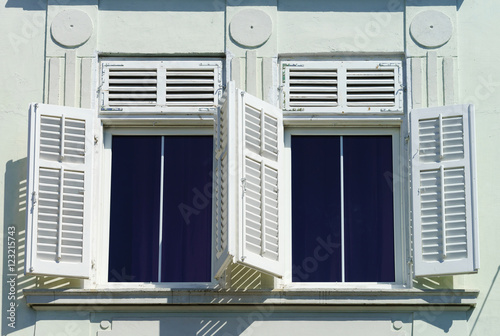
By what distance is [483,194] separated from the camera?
15.8 meters

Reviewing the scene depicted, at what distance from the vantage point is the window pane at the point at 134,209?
15.9 metres

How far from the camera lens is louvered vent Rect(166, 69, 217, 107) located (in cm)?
1623

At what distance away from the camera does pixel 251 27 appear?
1633cm

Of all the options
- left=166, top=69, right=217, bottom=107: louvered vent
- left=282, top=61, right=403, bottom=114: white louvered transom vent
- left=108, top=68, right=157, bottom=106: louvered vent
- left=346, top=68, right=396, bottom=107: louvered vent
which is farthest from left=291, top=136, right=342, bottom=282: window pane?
left=108, top=68, right=157, bottom=106: louvered vent

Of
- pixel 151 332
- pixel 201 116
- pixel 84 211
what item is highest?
pixel 201 116

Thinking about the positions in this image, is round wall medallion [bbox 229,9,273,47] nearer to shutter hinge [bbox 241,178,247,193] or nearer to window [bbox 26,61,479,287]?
window [bbox 26,61,479,287]

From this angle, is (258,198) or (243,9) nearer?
(258,198)

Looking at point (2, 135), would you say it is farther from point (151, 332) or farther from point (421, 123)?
point (421, 123)

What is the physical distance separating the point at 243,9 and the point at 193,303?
3273mm

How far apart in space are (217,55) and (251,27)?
0.47m

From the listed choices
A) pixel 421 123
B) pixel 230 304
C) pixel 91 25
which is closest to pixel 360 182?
pixel 421 123

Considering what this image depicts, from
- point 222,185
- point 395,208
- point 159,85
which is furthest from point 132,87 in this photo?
point 395,208

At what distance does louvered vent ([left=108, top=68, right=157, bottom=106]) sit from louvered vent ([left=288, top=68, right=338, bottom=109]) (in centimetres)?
149

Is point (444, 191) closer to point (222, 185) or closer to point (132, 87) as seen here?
point (222, 185)
